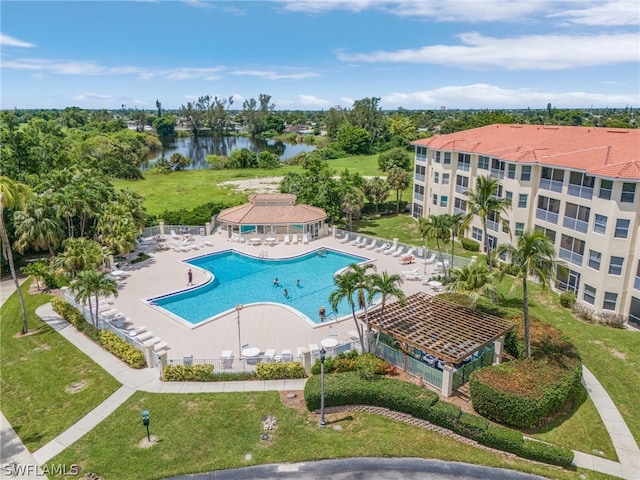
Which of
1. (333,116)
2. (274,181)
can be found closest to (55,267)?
(274,181)

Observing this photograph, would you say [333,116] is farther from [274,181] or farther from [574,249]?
[574,249]

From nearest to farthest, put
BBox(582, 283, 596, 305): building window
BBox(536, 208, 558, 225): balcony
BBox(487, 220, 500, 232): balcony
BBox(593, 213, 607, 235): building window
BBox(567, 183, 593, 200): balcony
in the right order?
BBox(593, 213, 607, 235): building window
BBox(582, 283, 596, 305): building window
BBox(567, 183, 593, 200): balcony
BBox(536, 208, 558, 225): balcony
BBox(487, 220, 500, 232): balcony

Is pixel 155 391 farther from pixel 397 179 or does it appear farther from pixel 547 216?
pixel 397 179

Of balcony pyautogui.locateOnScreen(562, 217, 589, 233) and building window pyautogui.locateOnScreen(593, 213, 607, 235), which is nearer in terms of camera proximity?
building window pyautogui.locateOnScreen(593, 213, 607, 235)

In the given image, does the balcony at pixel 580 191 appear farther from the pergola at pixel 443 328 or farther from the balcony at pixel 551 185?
the pergola at pixel 443 328

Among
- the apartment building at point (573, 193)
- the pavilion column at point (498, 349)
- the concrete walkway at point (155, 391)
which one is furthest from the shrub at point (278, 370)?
the apartment building at point (573, 193)

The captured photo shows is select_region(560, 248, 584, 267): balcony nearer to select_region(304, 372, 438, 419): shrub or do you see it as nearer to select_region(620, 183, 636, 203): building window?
select_region(620, 183, 636, 203): building window

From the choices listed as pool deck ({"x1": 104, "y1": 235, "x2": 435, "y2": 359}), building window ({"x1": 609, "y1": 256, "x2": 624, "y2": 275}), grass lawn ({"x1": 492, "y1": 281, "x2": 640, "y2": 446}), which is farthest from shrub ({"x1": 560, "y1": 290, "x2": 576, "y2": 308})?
pool deck ({"x1": 104, "y1": 235, "x2": 435, "y2": 359})

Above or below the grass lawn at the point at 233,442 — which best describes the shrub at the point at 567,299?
above
